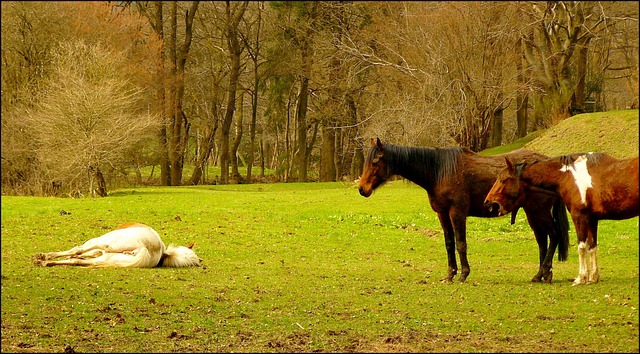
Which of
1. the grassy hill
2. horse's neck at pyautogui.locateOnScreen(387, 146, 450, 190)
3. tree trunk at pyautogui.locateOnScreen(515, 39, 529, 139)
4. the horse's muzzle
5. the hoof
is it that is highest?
tree trunk at pyautogui.locateOnScreen(515, 39, 529, 139)

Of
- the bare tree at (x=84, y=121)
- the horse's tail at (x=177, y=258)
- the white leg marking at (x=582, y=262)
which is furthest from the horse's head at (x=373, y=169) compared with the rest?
the bare tree at (x=84, y=121)

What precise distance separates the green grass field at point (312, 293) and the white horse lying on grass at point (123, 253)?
15.3 inches

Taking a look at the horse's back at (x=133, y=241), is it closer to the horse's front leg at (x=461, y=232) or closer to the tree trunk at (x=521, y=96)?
the horse's front leg at (x=461, y=232)

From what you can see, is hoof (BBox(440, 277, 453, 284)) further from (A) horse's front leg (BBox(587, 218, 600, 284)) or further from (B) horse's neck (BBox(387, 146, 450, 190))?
(A) horse's front leg (BBox(587, 218, 600, 284))

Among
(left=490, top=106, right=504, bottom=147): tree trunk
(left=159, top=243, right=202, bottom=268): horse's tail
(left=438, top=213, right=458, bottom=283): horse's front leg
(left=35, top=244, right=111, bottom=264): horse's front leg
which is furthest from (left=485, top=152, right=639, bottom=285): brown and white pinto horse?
(left=490, top=106, right=504, bottom=147): tree trunk

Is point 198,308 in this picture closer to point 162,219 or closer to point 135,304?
point 135,304

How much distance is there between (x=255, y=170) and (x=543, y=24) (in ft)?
169

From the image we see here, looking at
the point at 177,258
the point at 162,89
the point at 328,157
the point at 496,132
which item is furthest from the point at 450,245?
the point at 328,157

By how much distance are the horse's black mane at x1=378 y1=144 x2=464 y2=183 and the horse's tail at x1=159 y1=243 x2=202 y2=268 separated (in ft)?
14.4

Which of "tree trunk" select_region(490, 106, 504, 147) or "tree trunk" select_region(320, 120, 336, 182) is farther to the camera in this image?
"tree trunk" select_region(320, 120, 336, 182)

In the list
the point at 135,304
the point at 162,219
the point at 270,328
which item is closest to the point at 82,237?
the point at 162,219

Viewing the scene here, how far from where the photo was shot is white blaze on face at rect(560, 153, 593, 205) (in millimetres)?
9602

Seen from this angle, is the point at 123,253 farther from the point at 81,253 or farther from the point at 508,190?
the point at 508,190

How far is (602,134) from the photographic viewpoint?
2605 cm
